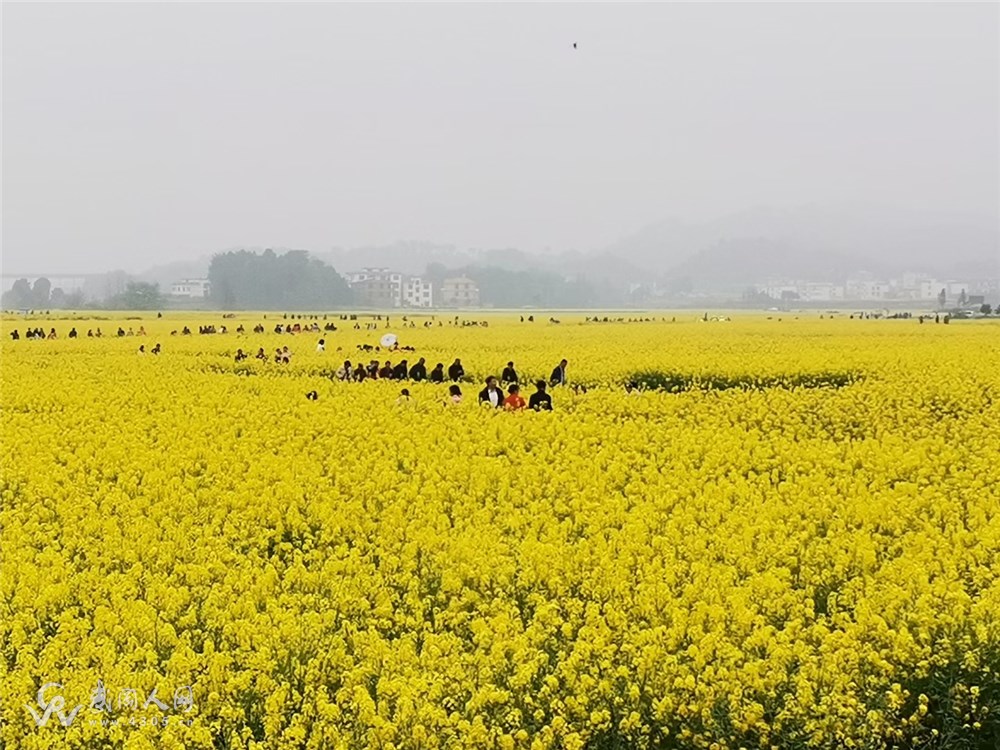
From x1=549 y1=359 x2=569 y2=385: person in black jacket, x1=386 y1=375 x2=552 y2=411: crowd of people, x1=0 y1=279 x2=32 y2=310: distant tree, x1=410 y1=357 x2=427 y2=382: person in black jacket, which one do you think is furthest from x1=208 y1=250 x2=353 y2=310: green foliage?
x1=386 y1=375 x2=552 y2=411: crowd of people

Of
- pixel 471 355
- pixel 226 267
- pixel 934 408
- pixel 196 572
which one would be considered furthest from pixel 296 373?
pixel 226 267

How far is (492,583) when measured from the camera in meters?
7.86

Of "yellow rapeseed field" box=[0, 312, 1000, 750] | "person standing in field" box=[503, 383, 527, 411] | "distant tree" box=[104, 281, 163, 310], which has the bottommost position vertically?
"yellow rapeseed field" box=[0, 312, 1000, 750]

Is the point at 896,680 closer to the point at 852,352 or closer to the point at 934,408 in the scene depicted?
the point at 934,408

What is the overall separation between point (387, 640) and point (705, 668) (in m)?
2.18

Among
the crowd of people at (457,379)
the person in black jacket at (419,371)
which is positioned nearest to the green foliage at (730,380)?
the crowd of people at (457,379)

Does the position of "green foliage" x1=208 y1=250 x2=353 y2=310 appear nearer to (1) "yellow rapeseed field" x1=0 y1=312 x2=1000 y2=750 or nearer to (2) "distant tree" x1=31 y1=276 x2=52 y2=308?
(2) "distant tree" x1=31 y1=276 x2=52 y2=308

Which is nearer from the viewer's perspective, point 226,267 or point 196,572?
point 196,572

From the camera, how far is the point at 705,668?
605cm

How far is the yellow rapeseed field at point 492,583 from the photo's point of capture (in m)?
5.67

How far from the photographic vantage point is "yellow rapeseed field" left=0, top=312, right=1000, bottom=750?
567cm

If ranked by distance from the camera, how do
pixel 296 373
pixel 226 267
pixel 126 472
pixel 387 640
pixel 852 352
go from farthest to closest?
pixel 226 267
pixel 852 352
pixel 296 373
pixel 126 472
pixel 387 640

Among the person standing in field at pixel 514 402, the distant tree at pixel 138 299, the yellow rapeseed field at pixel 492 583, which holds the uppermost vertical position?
the distant tree at pixel 138 299

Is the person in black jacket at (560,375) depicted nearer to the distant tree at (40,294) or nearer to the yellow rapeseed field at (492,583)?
the yellow rapeseed field at (492,583)
